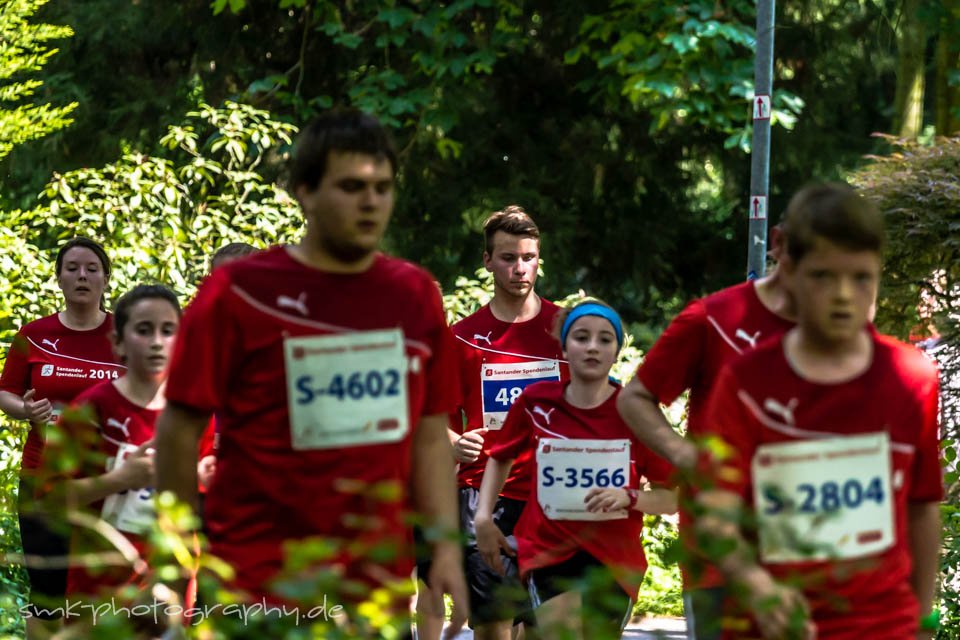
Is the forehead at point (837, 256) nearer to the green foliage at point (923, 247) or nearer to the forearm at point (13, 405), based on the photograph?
the forearm at point (13, 405)

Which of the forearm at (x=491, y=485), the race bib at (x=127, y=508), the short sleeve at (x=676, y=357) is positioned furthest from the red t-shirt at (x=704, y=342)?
the forearm at (x=491, y=485)

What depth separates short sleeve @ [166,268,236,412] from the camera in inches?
145

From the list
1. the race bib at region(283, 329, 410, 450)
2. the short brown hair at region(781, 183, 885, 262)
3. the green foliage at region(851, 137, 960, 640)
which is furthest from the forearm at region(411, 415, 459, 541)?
the green foliage at region(851, 137, 960, 640)

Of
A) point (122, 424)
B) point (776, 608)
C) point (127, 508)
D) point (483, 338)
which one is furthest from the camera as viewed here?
point (483, 338)

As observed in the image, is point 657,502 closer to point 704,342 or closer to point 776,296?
point 704,342

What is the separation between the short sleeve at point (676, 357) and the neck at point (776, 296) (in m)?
0.17

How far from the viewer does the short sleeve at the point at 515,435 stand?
21.4 feet

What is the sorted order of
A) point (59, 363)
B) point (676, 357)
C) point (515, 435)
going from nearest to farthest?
point (676, 357) < point (515, 435) < point (59, 363)

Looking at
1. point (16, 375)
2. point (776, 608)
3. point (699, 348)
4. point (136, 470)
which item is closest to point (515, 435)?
point (136, 470)

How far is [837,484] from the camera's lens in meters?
3.44

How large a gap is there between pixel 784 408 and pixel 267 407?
45.6 inches

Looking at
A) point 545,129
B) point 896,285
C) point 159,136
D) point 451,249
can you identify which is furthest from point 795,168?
point 896,285

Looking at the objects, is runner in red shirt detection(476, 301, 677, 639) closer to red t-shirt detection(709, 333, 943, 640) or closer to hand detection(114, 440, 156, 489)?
hand detection(114, 440, 156, 489)

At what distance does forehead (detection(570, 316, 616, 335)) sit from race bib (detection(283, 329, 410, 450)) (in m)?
2.56
